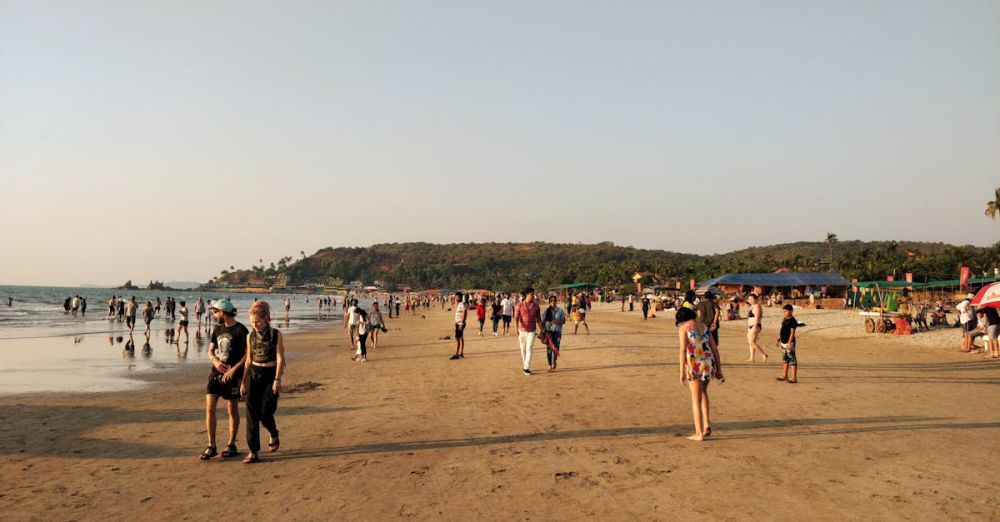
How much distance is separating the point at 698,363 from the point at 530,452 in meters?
2.27

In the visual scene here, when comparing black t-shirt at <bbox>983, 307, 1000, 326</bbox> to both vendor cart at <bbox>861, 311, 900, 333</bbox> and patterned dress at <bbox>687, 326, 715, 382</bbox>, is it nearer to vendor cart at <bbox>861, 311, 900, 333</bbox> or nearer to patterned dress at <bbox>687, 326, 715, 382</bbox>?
vendor cart at <bbox>861, 311, 900, 333</bbox>

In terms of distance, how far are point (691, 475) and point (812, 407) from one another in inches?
177

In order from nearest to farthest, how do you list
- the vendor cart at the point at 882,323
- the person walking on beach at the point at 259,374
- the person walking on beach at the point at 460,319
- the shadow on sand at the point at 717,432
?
the person walking on beach at the point at 259,374
the shadow on sand at the point at 717,432
the person walking on beach at the point at 460,319
the vendor cart at the point at 882,323

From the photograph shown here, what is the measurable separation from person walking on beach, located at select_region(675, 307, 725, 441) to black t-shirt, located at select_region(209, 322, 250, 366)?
4.99 meters

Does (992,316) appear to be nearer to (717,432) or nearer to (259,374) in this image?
(717,432)

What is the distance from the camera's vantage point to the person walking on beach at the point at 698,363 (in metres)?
7.12

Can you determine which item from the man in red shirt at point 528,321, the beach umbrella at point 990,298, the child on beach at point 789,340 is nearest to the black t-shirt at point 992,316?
the beach umbrella at point 990,298

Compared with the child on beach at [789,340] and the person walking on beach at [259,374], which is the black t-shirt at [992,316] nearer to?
the child on beach at [789,340]

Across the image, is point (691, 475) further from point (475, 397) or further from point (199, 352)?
point (199, 352)

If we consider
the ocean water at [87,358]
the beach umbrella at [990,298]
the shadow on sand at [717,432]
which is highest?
the beach umbrella at [990,298]

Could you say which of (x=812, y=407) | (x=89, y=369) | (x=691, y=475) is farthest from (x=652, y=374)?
(x=89, y=369)

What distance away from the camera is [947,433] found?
24.8 ft

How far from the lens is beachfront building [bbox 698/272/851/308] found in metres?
55.3

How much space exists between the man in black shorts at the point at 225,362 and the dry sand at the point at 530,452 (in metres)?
0.52
